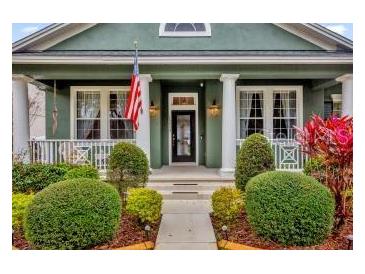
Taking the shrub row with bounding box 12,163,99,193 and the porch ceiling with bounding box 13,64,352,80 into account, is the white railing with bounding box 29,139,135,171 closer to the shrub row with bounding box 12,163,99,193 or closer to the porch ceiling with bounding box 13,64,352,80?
the porch ceiling with bounding box 13,64,352,80

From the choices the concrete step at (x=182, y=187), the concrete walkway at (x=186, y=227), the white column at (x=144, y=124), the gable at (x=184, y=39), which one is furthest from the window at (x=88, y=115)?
the concrete walkway at (x=186, y=227)

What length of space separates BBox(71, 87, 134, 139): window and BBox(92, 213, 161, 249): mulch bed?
18.2 ft

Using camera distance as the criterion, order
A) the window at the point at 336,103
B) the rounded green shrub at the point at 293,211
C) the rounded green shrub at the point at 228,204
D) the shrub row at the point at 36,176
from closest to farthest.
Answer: the rounded green shrub at the point at 293,211 < the rounded green shrub at the point at 228,204 < the shrub row at the point at 36,176 < the window at the point at 336,103

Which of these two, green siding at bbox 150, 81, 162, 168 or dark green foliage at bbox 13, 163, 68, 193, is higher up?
green siding at bbox 150, 81, 162, 168

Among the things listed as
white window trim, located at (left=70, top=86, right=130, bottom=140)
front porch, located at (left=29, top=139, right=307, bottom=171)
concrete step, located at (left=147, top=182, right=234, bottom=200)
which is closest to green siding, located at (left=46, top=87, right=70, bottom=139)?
white window trim, located at (left=70, top=86, right=130, bottom=140)

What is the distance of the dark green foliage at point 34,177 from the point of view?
6362 mm

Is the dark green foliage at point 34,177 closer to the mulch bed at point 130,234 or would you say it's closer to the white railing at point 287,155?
the mulch bed at point 130,234

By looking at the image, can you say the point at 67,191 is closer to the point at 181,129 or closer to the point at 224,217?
the point at 224,217

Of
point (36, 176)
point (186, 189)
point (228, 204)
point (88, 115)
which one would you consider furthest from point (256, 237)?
point (88, 115)

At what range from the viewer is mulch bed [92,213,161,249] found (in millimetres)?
4797

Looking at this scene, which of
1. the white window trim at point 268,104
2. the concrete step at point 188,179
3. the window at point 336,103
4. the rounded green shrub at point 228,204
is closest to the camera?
the rounded green shrub at point 228,204

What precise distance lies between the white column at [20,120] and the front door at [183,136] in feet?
15.7

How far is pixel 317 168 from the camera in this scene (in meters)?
5.84
